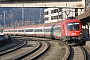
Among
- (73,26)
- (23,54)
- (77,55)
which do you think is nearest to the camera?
(77,55)

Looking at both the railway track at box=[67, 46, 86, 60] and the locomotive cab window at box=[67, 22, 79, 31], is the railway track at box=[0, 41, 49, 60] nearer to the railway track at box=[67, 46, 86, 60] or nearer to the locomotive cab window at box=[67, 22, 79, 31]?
the railway track at box=[67, 46, 86, 60]

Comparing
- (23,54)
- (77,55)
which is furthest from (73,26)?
(23,54)

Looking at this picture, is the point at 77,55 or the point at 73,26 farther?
the point at 73,26

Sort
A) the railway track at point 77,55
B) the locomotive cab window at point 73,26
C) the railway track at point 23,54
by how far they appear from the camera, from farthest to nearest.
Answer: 1. the locomotive cab window at point 73,26
2. the railway track at point 23,54
3. the railway track at point 77,55

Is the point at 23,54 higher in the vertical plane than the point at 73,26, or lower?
lower

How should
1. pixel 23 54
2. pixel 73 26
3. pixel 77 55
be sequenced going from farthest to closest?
pixel 73 26, pixel 23 54, pixel 77 55

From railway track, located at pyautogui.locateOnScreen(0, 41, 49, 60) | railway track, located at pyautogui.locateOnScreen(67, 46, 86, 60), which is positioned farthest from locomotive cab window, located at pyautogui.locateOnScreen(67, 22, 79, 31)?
railway track, located at pyautogui.locateOnScreen(67, 46, 86, 60)

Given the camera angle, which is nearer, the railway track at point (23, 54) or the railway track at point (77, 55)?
the railway track at point (77, 55)

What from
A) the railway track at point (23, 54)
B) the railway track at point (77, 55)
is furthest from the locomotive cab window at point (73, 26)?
the railway track at point (77, 55)

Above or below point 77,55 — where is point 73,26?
above

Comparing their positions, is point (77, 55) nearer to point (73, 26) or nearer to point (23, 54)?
point (23, 54)

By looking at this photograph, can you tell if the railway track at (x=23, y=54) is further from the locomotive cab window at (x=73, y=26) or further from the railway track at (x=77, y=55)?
the locomotive cab window at (x=73, y=26)

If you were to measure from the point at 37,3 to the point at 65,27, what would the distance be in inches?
444

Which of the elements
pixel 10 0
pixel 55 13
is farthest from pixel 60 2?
pixel 55 13
